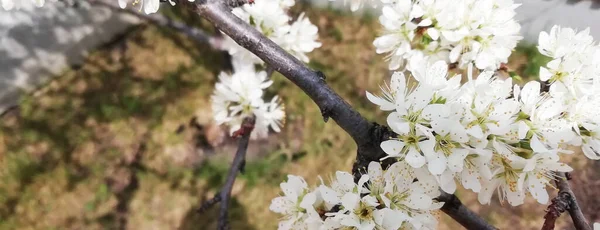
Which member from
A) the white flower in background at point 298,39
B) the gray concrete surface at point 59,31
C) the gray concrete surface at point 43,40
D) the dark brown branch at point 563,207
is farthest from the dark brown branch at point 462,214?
the gray concrete surface at point 43,40

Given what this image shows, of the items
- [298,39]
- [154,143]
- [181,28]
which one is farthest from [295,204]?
[154,143]

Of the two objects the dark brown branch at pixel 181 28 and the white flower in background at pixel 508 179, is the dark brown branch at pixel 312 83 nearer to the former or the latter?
the white flower in background at pixel 508 179

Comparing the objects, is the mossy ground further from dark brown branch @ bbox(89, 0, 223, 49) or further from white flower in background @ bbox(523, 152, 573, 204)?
white flower in background @ bbox(523, 152, 573, 204)

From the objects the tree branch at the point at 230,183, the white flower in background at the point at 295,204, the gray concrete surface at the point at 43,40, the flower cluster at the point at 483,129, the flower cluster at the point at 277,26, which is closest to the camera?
the flower cluster at the point at 483,129

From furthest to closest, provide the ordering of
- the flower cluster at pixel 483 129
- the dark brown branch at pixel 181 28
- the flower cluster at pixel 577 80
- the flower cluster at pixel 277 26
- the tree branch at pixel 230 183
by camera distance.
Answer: the dark brown branch at pixel 181 28 → the tree branch at pixel 230 183 → the flower cluster at pixel 277 26 → the flower cluster at pixel 577 80 → the flower cluster at pixel 483 129

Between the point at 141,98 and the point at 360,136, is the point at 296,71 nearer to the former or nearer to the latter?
the point at 360,136

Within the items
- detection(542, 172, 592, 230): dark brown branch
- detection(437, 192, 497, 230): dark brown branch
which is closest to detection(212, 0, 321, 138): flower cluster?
A: detection(437, 192, 497, 230): dark brown branch
